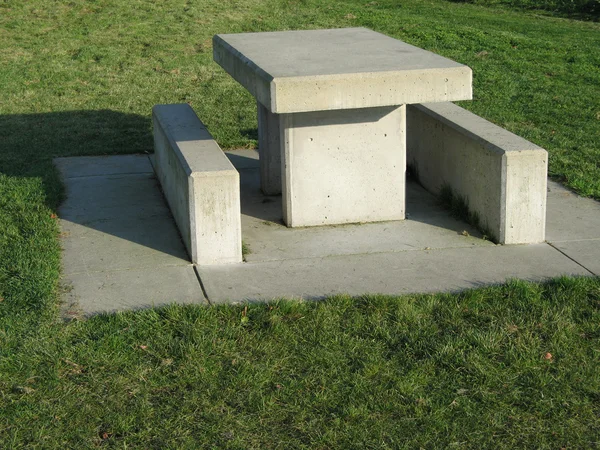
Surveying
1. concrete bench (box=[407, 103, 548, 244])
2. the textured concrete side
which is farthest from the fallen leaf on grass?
concrete bench (box=[407, 103, 548, 244])

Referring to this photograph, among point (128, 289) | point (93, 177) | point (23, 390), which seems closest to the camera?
point (23, 390)

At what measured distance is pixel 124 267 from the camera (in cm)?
593

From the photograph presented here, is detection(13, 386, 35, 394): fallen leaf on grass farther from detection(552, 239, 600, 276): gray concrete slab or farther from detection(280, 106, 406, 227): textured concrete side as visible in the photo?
detection(552, 239, 600, 276): gray concrete slab

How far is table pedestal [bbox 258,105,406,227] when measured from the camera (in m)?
6.69

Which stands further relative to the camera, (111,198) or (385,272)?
(111,198)

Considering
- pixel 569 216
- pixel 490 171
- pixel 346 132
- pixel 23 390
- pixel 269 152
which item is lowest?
pixel 569 216

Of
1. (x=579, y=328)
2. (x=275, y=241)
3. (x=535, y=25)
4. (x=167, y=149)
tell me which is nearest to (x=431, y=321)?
(x=579, y=328)

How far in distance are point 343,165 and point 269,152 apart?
3.34 ft

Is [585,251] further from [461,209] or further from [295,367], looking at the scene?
[295,367]

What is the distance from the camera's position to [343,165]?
681 cm

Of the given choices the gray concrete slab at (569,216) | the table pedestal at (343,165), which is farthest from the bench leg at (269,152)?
the gray concrete slab at (569,216)

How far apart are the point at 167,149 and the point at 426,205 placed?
7.08 ft

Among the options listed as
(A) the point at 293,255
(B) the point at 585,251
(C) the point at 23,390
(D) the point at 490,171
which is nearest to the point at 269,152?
(A) the point at 293,255

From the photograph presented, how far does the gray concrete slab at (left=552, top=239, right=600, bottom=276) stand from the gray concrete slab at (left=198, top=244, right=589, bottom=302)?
7cm
